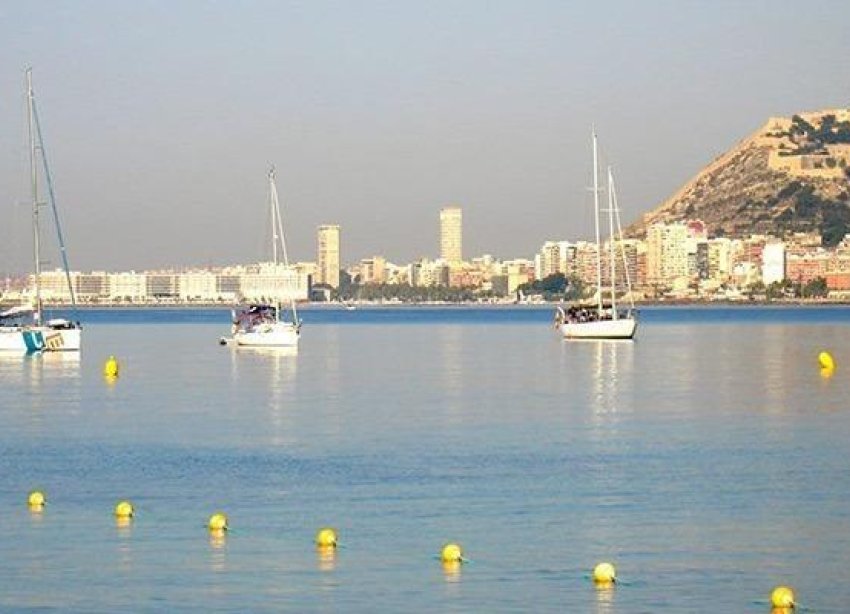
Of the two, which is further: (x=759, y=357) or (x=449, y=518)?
(x=759, y=357)

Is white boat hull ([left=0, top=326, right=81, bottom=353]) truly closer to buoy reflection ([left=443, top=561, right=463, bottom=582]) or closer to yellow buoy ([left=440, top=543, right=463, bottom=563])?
yellow buoy ([left=440, top=543, right=463, bottom=563])

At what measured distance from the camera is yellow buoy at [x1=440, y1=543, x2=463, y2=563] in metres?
24.8

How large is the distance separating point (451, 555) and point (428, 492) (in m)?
6.93

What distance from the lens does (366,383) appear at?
210ft

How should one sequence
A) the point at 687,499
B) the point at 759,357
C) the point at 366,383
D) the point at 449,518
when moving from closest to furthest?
1. the point at 449,518
2. the point at 687,499
3. the point at 366,383
4. the point at 759,357

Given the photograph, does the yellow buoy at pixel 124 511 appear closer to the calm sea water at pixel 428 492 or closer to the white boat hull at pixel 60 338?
the calm sea water at pixel 428 492

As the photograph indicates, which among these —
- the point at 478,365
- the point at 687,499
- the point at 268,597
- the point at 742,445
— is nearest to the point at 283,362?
the point at 478,365

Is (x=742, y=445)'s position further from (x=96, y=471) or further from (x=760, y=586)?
(x=760, y=586)

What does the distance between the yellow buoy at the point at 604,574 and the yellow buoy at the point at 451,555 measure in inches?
77.0

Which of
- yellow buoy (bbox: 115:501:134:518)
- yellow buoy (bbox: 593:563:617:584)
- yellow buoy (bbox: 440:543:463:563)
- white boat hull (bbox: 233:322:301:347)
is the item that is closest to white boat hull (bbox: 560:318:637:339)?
white boat hull (bbox: 233:322:301:347)

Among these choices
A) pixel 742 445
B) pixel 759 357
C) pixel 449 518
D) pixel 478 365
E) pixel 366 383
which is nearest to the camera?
pixel 449 518

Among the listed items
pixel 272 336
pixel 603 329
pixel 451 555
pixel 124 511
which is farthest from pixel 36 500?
pixel 603 329

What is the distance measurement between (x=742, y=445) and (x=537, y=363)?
3902 centimetres

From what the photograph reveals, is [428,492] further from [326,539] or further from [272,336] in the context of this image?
[272,336]
